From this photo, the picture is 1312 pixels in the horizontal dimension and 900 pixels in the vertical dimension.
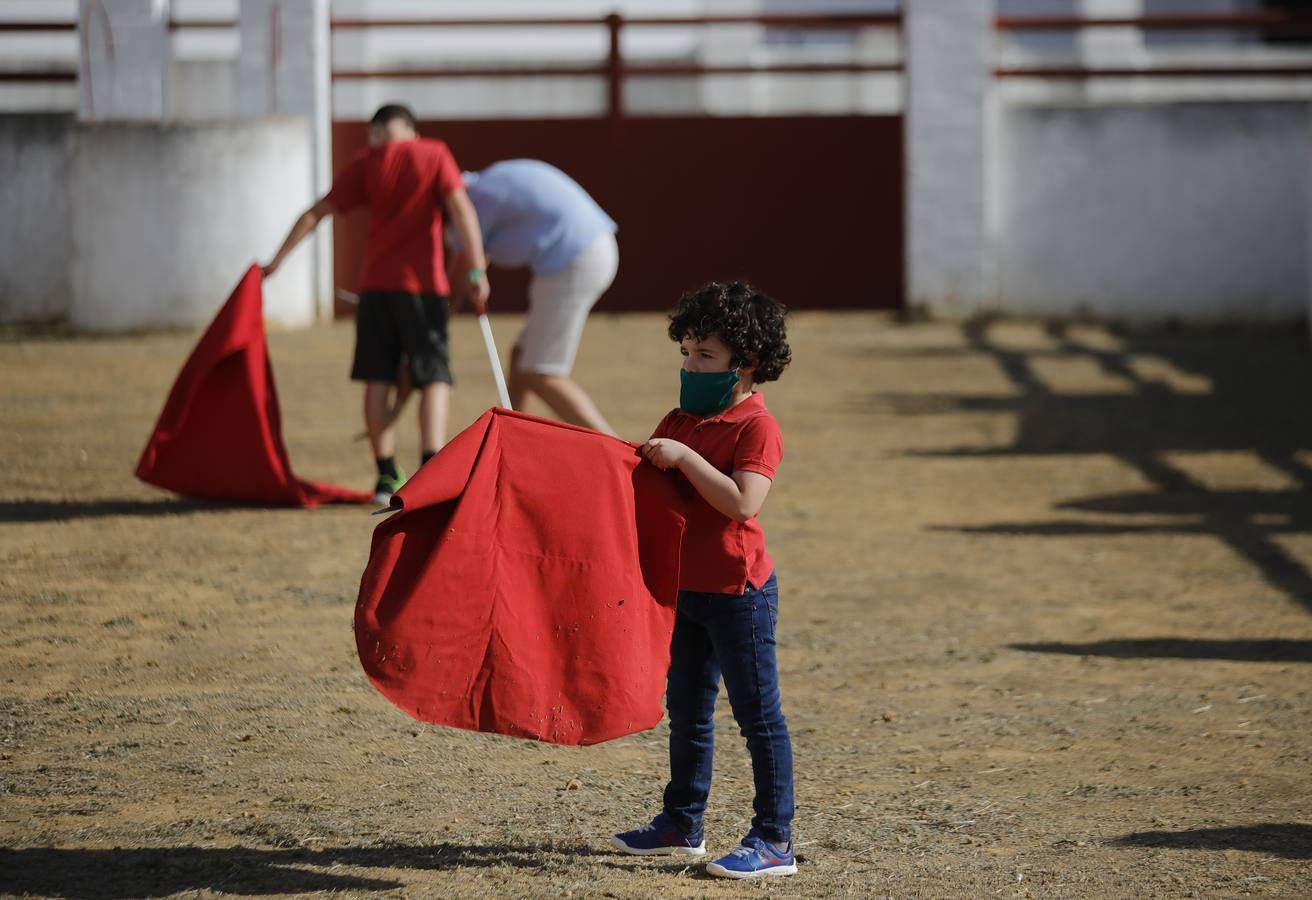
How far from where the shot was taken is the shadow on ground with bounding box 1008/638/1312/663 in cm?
620

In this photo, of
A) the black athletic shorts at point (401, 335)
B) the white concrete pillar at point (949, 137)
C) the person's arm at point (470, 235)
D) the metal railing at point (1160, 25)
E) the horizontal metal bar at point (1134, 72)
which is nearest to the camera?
the person's arm at point (470, 235)

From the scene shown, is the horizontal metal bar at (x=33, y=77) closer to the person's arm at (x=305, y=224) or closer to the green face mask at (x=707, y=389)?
the person's arm at (x=305, y=224)

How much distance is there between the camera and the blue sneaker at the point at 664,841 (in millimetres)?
4129

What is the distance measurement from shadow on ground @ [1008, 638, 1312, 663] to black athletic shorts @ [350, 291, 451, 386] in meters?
3.00

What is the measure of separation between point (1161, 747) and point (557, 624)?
1.94 meters

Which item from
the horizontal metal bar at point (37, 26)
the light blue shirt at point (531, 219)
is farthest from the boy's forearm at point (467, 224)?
the horizontal metal bar at point (37, 26)

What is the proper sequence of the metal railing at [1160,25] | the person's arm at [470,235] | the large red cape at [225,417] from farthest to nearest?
1. the metal railing at [1160,25]
2. the large red cape at [225,417]
3. the person's arm at [470,235]

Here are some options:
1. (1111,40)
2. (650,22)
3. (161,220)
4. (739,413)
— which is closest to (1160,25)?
(650,22)

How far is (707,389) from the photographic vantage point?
157 inches

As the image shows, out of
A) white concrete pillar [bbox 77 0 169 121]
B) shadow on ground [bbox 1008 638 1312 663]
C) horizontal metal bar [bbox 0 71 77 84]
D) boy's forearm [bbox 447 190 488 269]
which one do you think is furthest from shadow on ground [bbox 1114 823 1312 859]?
horizontal metal bar [bbox 0 71 77 84]

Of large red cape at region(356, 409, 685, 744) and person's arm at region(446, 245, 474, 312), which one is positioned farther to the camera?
person's arm at region(446, 245, 474, 312)

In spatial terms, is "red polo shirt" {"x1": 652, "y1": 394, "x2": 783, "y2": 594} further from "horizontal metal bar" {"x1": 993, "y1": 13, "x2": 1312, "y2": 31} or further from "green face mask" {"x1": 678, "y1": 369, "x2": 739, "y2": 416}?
"horizontal metal bar" {"x1": 993, "y1": 13, "x2": 1312, "y2": 31}

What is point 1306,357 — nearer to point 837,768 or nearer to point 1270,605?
point 1270,605

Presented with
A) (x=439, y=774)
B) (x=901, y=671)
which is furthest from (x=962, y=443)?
(x=439, y=774)
